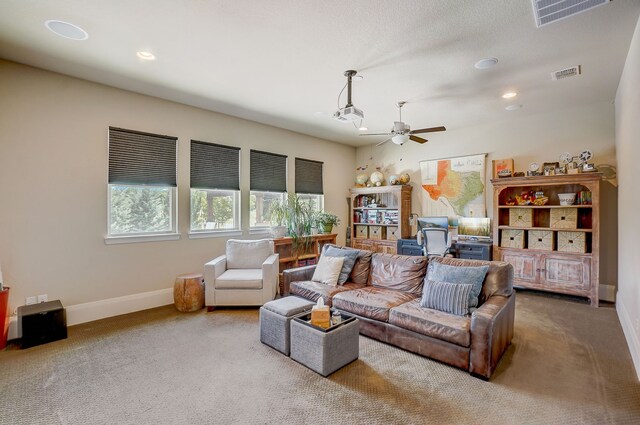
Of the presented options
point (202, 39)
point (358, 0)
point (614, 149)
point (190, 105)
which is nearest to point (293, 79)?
point (202, 39)

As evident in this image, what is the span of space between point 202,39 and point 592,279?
5.79 meters

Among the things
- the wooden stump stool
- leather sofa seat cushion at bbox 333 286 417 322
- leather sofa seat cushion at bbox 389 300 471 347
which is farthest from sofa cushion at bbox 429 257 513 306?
the wooden stump stool

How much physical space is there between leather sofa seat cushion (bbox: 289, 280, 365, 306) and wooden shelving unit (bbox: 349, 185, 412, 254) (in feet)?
9.90

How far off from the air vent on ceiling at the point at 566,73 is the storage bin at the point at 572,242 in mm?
2318

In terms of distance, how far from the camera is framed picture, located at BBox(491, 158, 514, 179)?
5371 millimetres

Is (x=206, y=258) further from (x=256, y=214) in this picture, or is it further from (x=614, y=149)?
(x=614, y=149)

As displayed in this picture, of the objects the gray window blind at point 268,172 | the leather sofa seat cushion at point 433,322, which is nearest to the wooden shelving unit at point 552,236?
the leather sofa seat cushion at point 433,322

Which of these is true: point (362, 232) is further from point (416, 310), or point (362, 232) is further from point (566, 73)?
point (566, 73)

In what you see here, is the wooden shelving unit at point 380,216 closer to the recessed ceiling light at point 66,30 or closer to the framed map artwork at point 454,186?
the framed map artwork at point 454,186

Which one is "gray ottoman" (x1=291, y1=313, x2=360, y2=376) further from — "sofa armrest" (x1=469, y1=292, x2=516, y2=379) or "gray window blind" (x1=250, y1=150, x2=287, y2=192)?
"gray window blind" (x1=250, y1=150, x2=287, y2=192)

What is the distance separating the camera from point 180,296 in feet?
13.3

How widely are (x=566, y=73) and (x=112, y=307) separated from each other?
6235mm

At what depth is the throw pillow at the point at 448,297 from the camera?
278 cm

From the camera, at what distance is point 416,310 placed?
2.88 meters
